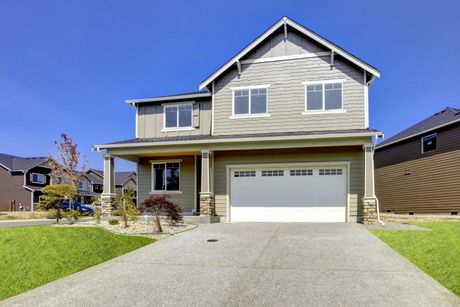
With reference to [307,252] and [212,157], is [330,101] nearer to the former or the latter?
[212,157]

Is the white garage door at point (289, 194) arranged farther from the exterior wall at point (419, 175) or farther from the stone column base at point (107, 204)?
the exterior wall at point (419, 175)

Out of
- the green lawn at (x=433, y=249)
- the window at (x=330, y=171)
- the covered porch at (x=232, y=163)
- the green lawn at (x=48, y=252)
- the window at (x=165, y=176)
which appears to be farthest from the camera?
the window at (x=165, y=176)

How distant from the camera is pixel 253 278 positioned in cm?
600

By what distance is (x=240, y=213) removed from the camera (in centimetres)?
1501

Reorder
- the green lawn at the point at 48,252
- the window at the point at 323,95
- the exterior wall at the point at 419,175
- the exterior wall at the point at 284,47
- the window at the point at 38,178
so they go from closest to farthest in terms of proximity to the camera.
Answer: the green lawn at the point at 48,252, the window at the point at 323,95, the exterior wall at the point at 284,47, the exterior wall at the point at 419,175, the window at the point at 38,178

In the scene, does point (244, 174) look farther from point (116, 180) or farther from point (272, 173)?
point (116, 180)

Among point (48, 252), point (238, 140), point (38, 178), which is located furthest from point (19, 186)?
point (48, 252)

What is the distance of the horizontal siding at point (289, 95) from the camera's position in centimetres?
1445

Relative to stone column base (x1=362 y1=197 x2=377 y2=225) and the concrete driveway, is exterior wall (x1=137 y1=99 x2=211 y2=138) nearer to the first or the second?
stone column base (x1=362 y1=197 x2=377 y2=225)

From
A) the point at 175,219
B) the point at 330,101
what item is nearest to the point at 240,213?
the point at 175,219

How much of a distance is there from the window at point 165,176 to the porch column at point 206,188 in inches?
108

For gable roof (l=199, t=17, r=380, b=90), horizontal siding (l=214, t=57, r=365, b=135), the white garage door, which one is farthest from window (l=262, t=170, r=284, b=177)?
gable roof (l=199, t=17, r=380, b=90)

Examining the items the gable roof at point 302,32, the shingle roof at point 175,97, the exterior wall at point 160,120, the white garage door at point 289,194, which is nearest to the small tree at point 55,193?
the exterior wall at point 160,120

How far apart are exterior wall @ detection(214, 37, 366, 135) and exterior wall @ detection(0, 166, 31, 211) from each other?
111 feet
